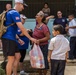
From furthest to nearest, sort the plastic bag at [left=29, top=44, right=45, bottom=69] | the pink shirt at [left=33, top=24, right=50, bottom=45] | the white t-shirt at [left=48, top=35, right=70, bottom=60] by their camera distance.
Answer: the pink shirt at [left=33, top=24, right=50, bottom=45] → the plastic bag at [left=29, top=44, right=45, bottom=69] → the white t-shirt at [left=48, top=35, right=70, bottom=60]

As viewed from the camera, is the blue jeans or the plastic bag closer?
the blue jeans

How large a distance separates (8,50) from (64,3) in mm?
5389

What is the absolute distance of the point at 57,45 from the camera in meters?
6.74

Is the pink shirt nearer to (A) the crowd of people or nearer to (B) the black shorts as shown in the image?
(A) the crowd of people

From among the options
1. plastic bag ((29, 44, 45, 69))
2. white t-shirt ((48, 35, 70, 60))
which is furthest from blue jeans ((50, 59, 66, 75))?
plastic bag ((29, 44, 45, 69))

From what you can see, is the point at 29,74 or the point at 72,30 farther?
the point at 72,30

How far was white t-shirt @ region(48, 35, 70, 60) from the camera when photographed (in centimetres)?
673

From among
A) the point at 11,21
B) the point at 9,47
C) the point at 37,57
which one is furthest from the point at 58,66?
the point at 11,21

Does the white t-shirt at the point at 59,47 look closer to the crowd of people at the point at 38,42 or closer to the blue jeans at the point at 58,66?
the crowd of people at the point at 38,42

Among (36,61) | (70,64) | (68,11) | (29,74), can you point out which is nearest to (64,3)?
(68,11)

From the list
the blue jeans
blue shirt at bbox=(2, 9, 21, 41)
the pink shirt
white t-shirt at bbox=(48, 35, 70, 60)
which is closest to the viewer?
blue shirt at bbox=(2, 9, 21, 41)

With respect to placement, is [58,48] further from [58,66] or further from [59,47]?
[58,66]

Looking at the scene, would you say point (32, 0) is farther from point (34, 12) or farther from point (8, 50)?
point (8, 50)

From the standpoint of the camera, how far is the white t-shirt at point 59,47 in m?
6.73
